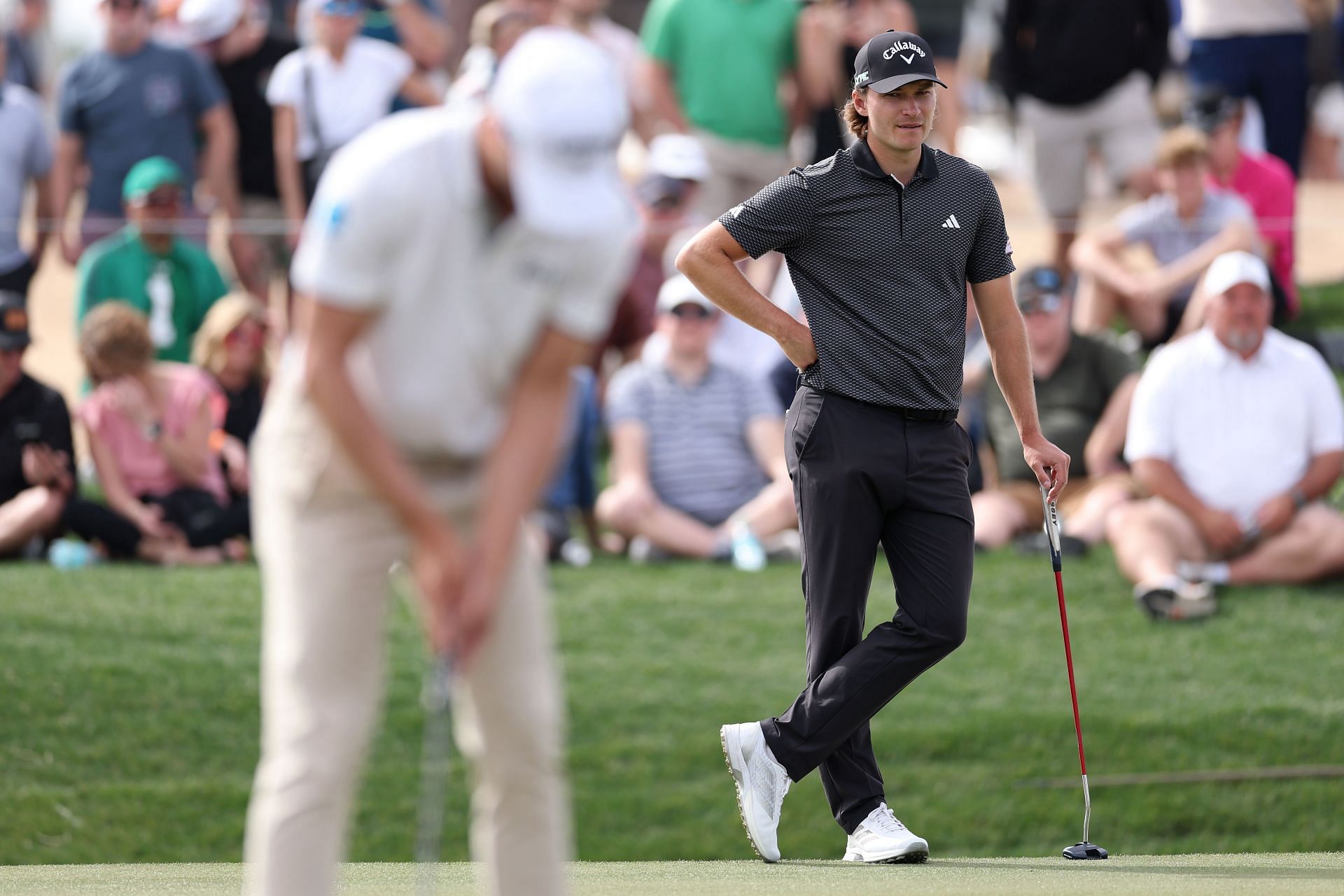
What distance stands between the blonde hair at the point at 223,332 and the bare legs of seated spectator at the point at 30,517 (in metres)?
1.17

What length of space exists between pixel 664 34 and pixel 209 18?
2.97 m

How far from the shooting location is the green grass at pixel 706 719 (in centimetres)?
871

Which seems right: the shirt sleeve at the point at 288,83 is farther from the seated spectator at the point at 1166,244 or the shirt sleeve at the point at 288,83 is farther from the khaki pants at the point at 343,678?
the khaki pants at the point at 343,678

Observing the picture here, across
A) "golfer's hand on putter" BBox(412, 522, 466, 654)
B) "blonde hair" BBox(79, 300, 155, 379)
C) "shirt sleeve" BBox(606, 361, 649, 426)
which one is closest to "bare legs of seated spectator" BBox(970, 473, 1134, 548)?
"shirt sleeve" BBox(606, 361, 649, 426)

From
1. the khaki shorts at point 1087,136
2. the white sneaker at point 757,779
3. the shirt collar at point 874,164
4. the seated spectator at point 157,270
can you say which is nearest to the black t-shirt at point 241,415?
the seated spectator at point 157,270

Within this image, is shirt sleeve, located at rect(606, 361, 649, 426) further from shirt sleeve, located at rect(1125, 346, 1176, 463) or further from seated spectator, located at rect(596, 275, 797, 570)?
shirt sleeve, located at rect(1125, 346, 1176, 463)

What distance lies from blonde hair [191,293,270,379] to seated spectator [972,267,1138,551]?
399 centimetres

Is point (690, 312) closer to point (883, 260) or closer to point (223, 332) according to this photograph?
point (223, 332)

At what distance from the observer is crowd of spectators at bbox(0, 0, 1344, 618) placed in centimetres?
1012

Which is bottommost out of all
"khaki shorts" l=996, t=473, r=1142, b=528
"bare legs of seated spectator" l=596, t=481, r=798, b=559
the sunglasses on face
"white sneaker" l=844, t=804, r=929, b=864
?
"white sneaker" l=844, t=804, r=929, b=864

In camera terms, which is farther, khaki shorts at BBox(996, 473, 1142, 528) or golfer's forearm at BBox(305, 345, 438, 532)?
khaki shorts at BBox(996, 473, 1142, 528)

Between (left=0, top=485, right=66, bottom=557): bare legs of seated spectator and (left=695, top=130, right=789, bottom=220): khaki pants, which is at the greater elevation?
(left=695, top=130, right=789, bottom=220): khaki pants

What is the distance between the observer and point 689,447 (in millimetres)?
10992

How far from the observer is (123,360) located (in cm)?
1069
